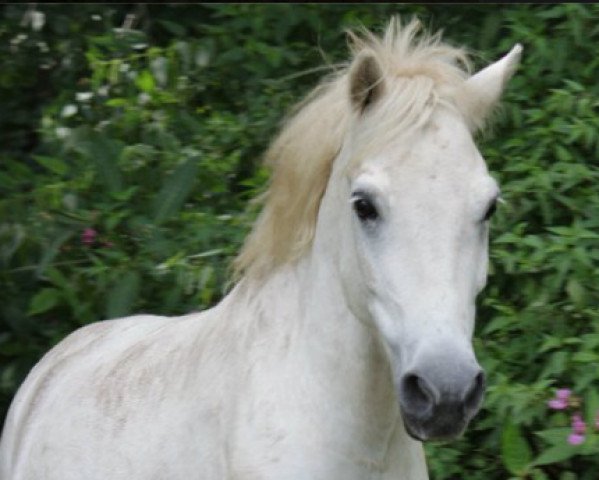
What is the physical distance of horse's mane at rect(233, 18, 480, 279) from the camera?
3.12m

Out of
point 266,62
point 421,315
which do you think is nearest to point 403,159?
point 421,315

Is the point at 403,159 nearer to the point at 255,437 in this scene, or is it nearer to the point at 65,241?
the point at 255,437

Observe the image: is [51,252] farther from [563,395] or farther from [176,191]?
[563,395]

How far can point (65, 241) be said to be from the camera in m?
4.82

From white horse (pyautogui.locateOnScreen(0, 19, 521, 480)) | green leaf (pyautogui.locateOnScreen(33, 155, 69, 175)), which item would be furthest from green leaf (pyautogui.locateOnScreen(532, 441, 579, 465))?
green leaf (pyautogui.locateOnScreen(33, 155, 69, 175))

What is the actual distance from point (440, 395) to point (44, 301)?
226 cm

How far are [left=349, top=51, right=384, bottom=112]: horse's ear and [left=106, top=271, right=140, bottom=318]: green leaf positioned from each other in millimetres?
1663

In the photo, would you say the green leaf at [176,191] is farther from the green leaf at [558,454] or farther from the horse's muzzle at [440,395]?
the horse's muzzle at [440,395]

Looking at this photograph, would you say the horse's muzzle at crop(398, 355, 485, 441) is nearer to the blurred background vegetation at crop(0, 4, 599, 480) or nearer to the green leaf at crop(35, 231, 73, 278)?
the blurred background vegetation at crop(0, 4, 599, 480)

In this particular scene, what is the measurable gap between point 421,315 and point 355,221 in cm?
33

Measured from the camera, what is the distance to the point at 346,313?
3207 mm

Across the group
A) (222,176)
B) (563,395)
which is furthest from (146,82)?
(563,395)

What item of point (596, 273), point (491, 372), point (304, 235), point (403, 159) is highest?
point (403, 159)

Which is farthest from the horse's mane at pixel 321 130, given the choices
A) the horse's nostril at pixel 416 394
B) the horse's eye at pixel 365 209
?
the horse's nostril at pixel 416 394
